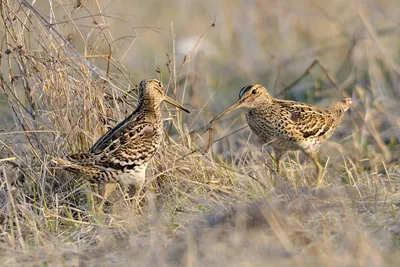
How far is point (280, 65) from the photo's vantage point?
369 inches

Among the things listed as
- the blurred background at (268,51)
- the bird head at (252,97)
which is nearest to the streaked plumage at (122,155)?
the blurred background at (268,51)

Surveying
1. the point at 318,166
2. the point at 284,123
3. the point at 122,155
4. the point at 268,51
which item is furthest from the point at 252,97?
the point at 268,51

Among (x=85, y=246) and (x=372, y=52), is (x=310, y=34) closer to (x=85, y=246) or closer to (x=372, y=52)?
(x=372, y=52)

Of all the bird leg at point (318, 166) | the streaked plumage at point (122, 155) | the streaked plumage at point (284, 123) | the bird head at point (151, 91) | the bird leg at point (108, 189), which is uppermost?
the bird head at point (151, 91)

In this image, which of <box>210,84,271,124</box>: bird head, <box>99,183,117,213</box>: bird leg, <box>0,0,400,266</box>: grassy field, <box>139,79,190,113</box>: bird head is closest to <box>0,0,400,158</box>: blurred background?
<box>0,0,400,266</box>: grassy field

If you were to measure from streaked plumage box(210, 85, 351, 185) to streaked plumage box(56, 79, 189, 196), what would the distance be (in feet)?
2.90

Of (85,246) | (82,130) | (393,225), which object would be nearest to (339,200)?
(393,225)

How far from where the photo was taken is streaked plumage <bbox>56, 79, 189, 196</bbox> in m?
5.61

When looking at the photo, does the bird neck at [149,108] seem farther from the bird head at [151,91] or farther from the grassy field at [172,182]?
the grassy field at [172,182]

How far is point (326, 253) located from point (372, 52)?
6.06 m

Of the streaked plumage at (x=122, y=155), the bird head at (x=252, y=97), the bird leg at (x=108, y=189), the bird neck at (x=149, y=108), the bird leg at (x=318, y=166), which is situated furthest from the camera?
the bird head at (x=252, y=97)

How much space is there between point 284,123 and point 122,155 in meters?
1.48

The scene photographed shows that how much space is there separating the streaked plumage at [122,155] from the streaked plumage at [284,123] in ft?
2.90

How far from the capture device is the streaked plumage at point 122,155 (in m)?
5.61
